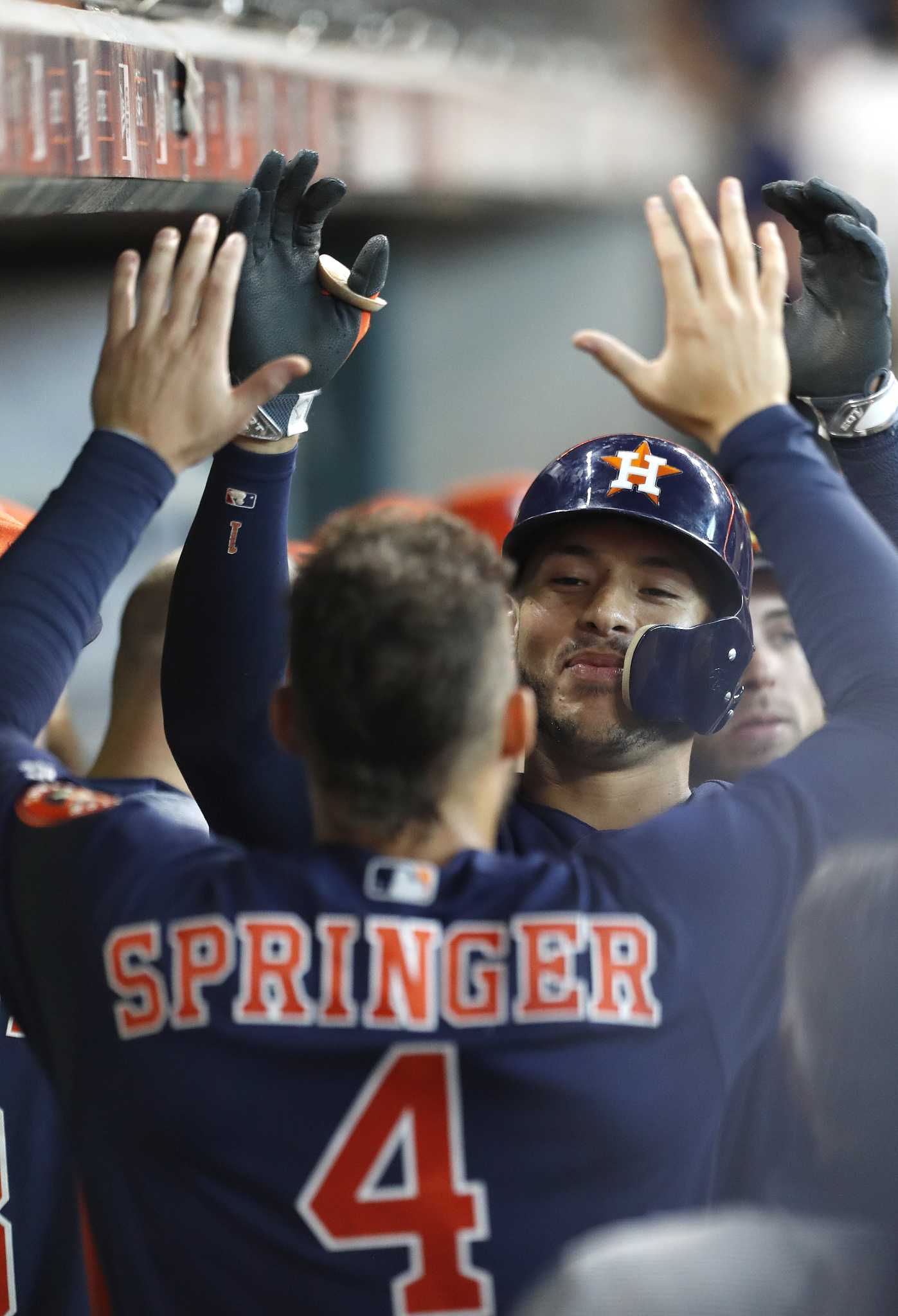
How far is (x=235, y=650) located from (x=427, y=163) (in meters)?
4.58

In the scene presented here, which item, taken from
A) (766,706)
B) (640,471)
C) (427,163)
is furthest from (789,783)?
(427,163)

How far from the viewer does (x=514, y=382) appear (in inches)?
364

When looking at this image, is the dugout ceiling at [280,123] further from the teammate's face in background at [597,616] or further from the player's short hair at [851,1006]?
the player's short hair at [851,1006]

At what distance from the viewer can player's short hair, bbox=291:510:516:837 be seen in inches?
48.6

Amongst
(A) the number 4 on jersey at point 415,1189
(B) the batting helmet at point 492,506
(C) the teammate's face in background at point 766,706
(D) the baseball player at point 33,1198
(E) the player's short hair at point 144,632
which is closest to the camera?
(A) the number 4 on jersey at point 415,1189

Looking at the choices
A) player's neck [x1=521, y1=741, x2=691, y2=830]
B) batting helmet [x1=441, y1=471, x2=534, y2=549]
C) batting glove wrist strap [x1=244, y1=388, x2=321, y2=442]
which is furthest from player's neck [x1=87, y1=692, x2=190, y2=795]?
batting helmet [x1=441, y1=471, x2=534, y2=549]

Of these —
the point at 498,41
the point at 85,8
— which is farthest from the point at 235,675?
the point at 498,41

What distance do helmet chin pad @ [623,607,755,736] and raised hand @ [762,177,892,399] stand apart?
36 centimetres

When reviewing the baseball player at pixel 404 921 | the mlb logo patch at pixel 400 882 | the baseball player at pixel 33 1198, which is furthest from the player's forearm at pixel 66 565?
the baseball player at pixel 33 1198

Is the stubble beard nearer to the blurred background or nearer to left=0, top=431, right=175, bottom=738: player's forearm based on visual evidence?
left=0, top=431, right=175, bottom=738: player's forearm

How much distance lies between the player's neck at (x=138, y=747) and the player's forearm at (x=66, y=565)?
0.85 metres

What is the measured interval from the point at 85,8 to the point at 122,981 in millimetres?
1510

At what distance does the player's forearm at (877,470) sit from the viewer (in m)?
1.71

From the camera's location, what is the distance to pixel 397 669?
1229mm
